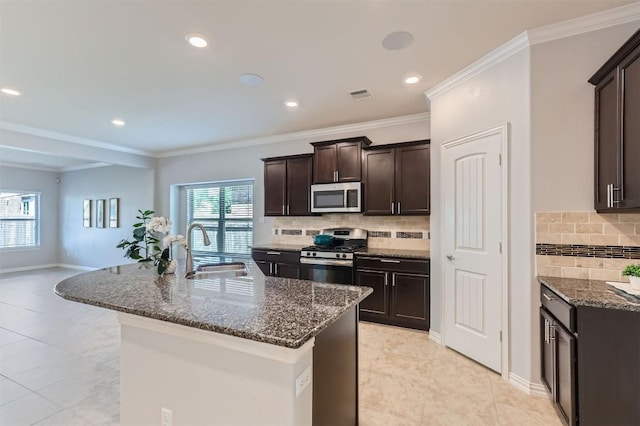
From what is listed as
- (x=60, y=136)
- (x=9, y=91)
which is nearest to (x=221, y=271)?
(x=9, y=91)

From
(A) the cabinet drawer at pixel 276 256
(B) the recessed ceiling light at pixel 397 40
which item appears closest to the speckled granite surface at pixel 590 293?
(B) the recessed ceiling light at pixel 397 40

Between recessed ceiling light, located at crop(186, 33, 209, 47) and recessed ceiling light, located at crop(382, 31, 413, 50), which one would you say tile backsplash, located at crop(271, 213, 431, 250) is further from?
recessed ceiling light, located at crop(186, 33, 209, 47)

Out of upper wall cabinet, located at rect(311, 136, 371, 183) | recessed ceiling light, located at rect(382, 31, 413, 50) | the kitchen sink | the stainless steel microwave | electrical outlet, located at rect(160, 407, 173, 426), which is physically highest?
recessed ceiling light, located at rect(382, 31, 413, 50)

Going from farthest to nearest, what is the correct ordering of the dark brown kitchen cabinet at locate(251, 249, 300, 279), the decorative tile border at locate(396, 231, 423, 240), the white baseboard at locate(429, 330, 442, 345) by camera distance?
the dark brown kitchen cabinet at locate(251, 249, 300, 279) → the decorative tile border at locate(396, 231, 423, 240) → the white baseboard at locate(429, 330, 442, 345)

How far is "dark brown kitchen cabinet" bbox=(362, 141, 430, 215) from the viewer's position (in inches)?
147

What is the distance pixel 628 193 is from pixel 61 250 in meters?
11.0

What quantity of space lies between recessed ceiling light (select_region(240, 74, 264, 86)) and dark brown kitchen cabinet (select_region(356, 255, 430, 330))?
2.33 metres

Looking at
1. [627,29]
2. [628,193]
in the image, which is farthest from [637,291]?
[627,29]

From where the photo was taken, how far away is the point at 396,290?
358 centimetres

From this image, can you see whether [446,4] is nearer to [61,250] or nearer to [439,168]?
[439,168]

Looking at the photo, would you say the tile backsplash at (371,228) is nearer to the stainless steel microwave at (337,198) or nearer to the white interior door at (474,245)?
the stainless steel microwave at (337,198)

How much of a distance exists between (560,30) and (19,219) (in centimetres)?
1081

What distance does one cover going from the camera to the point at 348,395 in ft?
5.61

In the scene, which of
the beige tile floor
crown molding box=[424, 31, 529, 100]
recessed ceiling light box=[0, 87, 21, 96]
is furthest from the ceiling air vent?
recessed ceiling light box=[0, 87, 21, 96]
